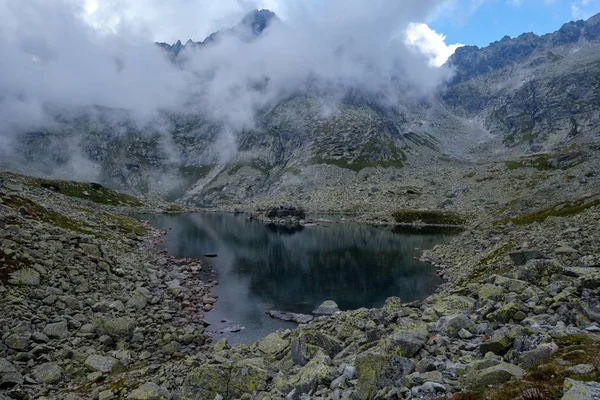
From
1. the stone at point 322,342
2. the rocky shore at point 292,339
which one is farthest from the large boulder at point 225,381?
the stone at point 322,342

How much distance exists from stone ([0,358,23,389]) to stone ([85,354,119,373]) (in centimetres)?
377

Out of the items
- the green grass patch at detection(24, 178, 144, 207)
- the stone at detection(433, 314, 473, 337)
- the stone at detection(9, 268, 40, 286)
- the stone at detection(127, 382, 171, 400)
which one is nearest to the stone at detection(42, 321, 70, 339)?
the stone at detection(9, 268, 40, 286)

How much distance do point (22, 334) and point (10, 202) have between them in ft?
112

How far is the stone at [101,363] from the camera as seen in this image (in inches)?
913

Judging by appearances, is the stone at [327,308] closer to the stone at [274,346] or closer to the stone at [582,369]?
the stone at [274,346]

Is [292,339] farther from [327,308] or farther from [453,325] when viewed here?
[327,308]

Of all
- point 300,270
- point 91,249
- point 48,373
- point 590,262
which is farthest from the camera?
point 300,270

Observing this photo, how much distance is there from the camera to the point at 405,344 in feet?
47.4

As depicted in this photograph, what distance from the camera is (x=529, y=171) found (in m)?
170

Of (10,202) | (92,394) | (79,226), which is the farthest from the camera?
(79,226)

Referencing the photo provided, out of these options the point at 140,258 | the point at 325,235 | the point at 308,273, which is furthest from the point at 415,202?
the point at 140,258

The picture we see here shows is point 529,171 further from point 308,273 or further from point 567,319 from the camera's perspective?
point 567,319

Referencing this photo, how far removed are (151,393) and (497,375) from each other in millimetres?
16243

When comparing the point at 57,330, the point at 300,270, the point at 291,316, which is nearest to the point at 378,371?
the point at 57,330
